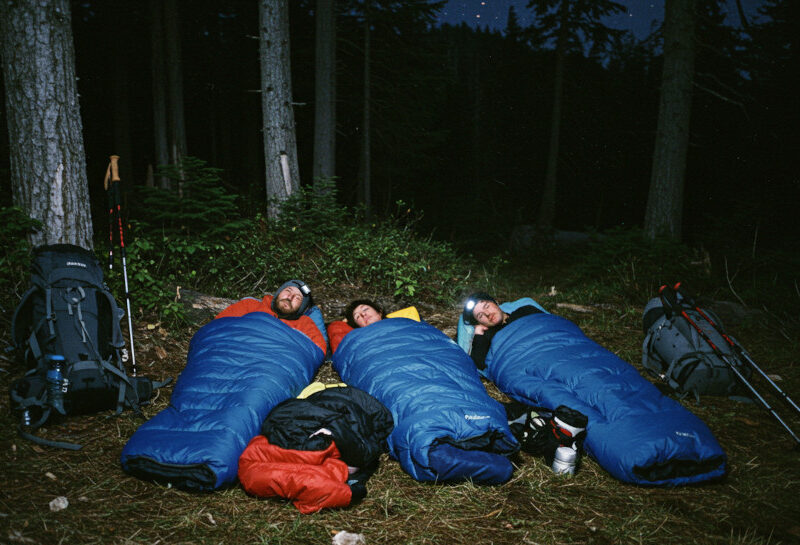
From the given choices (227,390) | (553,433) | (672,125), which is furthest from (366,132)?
(553,433)

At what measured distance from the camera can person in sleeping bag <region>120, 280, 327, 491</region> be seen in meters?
2.41

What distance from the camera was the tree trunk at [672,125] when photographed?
7469mm

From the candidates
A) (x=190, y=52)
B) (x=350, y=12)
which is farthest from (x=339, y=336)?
(x=190, y=52)

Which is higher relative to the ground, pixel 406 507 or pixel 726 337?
pixel 726 337

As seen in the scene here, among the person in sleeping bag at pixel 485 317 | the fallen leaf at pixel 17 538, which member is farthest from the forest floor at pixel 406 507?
the person in sleeping bag at pixel 485 317

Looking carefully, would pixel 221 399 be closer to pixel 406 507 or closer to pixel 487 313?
pixel 406 507

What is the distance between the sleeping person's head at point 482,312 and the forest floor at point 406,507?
4.83 ft

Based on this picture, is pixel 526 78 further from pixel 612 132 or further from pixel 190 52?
pixel 190 52

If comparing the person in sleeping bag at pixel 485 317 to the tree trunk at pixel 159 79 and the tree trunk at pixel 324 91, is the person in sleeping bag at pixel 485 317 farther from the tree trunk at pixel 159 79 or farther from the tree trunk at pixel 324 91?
the tree trunk at pixel 159 79

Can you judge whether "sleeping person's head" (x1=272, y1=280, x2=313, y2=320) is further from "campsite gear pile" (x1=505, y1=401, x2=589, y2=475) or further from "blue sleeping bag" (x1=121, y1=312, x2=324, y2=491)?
"campsite gear pile" (x1=505, y1=401, x2=589, y2=475)

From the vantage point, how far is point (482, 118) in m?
22.0

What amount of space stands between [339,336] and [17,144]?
131 inches

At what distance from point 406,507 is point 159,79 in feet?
42.4

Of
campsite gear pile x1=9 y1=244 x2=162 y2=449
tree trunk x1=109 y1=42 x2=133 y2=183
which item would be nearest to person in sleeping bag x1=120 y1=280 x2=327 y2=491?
campsite gear pile x1=9 y1=244 x2=162 y2=449
